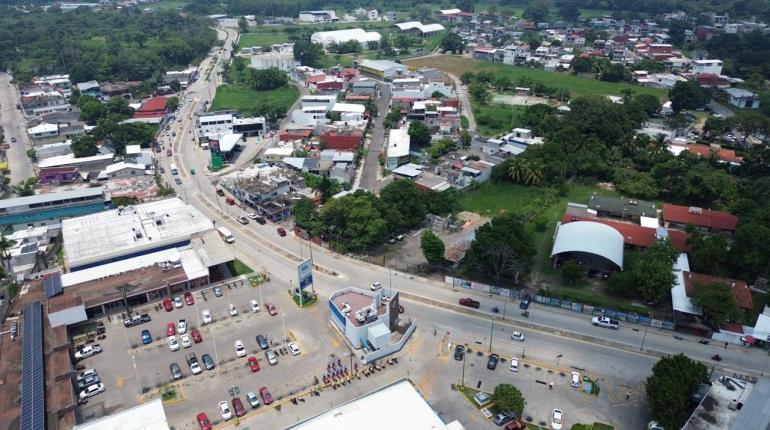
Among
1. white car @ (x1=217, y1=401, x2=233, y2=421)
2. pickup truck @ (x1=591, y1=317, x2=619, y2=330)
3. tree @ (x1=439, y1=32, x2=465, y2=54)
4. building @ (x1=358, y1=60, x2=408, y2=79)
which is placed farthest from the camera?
tree @ (x1=439, y1=32, x2=465, y2=54)

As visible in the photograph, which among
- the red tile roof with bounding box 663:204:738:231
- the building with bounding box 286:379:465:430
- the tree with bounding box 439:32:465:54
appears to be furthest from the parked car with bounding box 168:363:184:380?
the tree with bounding box 439:32:465:54

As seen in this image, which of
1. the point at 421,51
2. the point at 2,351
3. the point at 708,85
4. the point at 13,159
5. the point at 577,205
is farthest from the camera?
the point at 421,51

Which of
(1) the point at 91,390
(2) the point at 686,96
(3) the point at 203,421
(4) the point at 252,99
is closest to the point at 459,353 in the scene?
(3) the point at 203,421

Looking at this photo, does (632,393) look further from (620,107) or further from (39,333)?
(620,107)

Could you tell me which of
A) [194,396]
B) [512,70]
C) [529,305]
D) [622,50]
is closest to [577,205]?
[529,305]

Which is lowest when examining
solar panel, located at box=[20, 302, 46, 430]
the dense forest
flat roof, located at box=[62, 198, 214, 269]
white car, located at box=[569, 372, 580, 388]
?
white car, located at box=[569, 372, 580, 388]

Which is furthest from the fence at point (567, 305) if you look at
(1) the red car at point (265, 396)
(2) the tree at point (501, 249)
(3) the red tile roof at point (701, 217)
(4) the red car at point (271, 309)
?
(3) the red tile roof at point (701, 217)

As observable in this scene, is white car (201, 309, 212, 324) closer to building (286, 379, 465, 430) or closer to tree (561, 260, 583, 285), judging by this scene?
building (286, 379, 465, 430)
